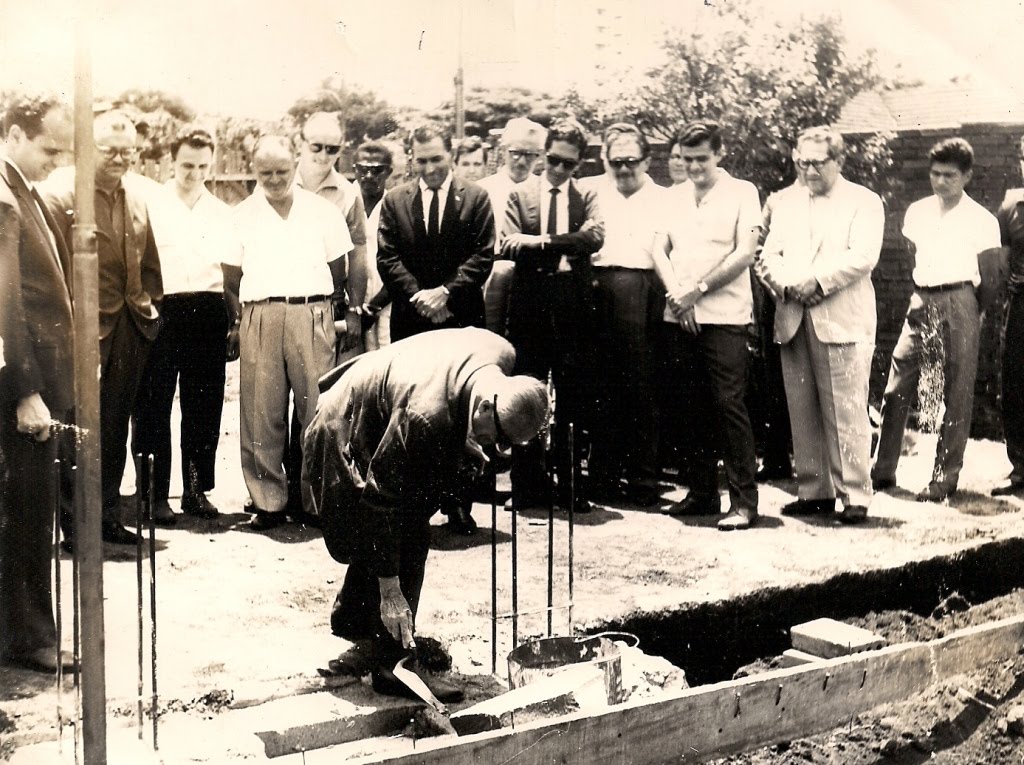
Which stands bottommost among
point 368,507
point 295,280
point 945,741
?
point 945,741

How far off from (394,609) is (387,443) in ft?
1.88

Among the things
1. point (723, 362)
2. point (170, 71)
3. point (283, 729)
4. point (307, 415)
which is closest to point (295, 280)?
point (307, 415)

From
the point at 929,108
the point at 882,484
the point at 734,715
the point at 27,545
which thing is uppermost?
the point at 929,108

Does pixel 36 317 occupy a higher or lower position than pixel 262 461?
higher

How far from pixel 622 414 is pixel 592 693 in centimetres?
153

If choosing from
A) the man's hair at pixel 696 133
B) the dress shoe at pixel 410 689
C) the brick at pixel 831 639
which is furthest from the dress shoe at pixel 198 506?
the man's hair at pixel 696 133

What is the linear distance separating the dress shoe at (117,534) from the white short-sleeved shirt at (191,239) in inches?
32.6

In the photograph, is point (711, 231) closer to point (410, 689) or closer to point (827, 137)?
point (827, 137)

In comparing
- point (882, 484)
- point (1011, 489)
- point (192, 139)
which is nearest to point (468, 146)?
point (192, 139)

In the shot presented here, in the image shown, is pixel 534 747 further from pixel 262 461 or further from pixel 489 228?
pixel 489 228

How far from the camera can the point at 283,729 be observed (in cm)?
430

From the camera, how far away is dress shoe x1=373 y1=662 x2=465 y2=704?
4.53 m

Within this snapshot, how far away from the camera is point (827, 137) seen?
230 inches

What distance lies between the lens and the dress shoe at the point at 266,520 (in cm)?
482
